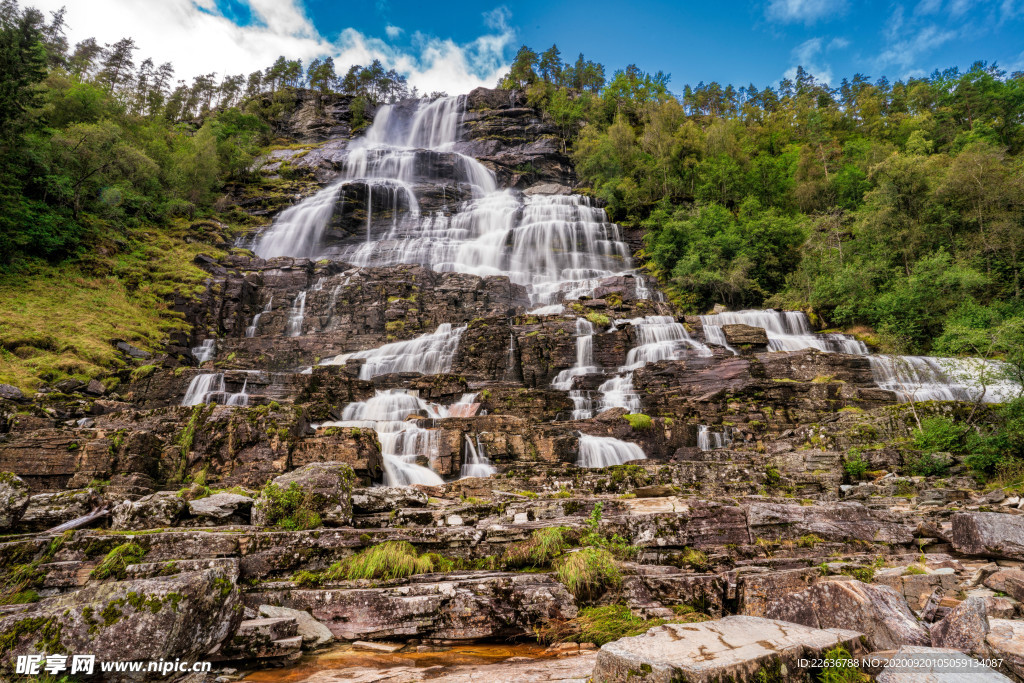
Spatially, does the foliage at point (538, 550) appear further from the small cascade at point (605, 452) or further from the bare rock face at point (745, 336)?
the bare rock face at point (745, 336)

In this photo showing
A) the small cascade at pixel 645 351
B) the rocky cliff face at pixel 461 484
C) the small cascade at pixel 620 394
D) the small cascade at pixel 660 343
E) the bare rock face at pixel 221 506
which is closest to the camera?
the rocky cliff face at pixel 461 484

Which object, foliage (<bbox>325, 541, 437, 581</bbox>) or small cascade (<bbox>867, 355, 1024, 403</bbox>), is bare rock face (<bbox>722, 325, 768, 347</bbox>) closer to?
small cascade (<bbox>867, 355, 1024, 403</bbox>)

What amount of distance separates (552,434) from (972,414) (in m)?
14.9

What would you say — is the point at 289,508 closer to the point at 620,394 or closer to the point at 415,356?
the point at 620,394

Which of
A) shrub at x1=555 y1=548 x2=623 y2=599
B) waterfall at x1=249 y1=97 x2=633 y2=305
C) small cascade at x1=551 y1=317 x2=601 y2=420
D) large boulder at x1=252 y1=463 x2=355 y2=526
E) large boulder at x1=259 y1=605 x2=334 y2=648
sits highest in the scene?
waterfall at x1=249 y1=97 x2=633 y2=305

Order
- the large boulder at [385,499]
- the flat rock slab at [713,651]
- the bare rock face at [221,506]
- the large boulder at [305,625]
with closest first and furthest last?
1. the flat rock slab at [713,651]
2. the large boulder at [305,625]
3. the bare rock face at [221,506]
4. the large boulder at [385,499]

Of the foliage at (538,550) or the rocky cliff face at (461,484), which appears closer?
the rocky cliff face at (461,484)

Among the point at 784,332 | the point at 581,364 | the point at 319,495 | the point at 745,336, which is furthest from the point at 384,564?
the point at 784,332

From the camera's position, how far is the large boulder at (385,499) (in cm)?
733

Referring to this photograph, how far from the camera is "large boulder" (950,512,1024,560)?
6.39 metres

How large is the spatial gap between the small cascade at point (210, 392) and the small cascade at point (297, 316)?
11427mm

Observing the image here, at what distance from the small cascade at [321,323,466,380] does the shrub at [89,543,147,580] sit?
71.5ft

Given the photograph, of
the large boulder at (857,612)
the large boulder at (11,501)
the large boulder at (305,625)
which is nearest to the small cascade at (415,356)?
the large boulder at (11,501)

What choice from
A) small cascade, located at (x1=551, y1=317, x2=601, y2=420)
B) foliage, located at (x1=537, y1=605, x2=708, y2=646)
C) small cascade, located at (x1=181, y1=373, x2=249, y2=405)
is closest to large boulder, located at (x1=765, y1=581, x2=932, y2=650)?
foliage, located at (x1=537, y1=605, x2=708, y2=646)
